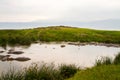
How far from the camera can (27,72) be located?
2067cm

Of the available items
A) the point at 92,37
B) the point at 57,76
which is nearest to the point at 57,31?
the point at 92,37

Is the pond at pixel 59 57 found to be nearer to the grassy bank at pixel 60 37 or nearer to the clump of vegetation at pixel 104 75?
the clump of vegetation at pixel 104 75

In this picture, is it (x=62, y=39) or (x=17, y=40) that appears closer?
(x=17, y=40)

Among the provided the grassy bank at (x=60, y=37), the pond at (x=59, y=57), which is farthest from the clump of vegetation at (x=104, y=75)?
the grassy bank at (x=60, y=37)

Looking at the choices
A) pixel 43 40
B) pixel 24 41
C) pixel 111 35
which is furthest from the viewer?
pixel 111 35

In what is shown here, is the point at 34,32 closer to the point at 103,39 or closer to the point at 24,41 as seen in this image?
the point at 24,41

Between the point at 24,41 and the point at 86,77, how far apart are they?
7248cm

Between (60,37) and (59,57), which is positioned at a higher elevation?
(59,57)

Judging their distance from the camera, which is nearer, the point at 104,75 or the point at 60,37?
the point at 104,75

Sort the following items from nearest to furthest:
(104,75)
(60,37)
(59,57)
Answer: (104,75)
(59,57)
(60,37)

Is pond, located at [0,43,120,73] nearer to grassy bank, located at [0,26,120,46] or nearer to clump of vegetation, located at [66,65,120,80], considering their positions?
clump of vegetation, located at [66,65,120,80]

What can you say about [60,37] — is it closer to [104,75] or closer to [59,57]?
[59,57]

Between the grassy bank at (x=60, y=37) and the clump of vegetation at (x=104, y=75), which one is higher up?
the clump of vegetation at (x=104, y=75)

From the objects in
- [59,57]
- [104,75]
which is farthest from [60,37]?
[104,75]
